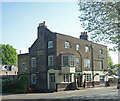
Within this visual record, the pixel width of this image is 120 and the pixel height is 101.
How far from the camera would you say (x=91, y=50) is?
129ft

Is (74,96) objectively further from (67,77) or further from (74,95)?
(67,77)

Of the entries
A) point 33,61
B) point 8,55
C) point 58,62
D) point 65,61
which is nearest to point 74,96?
point 58,62

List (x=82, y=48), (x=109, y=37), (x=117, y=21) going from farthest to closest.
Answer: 1. (x=82, y=48)
2. (x=109, y=37)
3. (x=117, y=21)

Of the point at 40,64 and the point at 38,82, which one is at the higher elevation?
the point at 40,64

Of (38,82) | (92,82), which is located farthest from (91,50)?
(38,82)

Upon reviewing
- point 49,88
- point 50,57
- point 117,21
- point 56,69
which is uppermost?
point 117,21

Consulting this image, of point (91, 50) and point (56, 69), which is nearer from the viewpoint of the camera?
point (56, 69)

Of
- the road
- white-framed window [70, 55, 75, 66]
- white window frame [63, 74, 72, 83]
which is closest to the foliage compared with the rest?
the road

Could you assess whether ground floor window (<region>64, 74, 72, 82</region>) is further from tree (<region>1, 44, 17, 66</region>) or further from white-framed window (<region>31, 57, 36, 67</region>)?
tree (<region>1, 44, 17, 66</region>)

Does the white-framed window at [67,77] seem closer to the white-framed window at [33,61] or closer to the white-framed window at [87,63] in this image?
the white-framed window at [87,63]

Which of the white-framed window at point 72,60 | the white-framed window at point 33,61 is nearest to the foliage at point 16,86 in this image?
the white-framed window at point 33,61

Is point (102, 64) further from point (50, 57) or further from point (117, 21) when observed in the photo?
point (117, 21)

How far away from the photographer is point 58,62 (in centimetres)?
3105

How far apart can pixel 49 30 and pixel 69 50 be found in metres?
5.18
